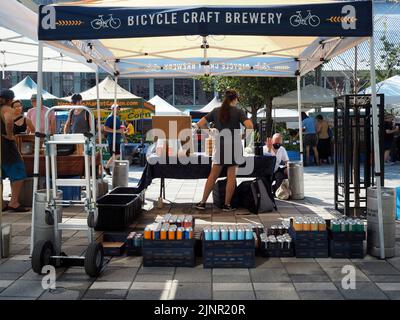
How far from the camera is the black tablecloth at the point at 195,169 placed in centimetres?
764

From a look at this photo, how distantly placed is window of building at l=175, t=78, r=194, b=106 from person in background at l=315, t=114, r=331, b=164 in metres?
31.6

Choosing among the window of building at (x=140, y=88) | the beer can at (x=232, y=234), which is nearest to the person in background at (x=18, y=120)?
the beer can at (x=232, y=234)

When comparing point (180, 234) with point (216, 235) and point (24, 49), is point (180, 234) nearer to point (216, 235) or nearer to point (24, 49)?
point (216, 235)

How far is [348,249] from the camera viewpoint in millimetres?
5211

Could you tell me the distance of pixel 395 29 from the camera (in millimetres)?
29469

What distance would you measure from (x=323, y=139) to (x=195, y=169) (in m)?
9.76

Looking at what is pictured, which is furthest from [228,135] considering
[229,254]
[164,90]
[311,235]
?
[164,90]

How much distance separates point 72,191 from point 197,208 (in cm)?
217

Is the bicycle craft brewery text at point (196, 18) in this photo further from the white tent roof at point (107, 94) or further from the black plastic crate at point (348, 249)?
the white tent roof at point (107, 94)

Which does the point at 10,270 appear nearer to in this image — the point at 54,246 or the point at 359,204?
the point at 54,246

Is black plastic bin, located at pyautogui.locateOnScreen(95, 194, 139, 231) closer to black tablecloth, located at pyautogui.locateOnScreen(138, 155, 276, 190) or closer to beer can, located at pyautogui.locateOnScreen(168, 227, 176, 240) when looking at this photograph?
black tablecloth, located at pyautogui.locateOnScreen(138, 155, 276, 190)

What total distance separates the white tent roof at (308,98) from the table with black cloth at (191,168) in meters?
10.8

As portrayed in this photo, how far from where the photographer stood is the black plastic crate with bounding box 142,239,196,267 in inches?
194

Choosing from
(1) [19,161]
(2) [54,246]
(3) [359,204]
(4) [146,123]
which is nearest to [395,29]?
(4) [146,123]
